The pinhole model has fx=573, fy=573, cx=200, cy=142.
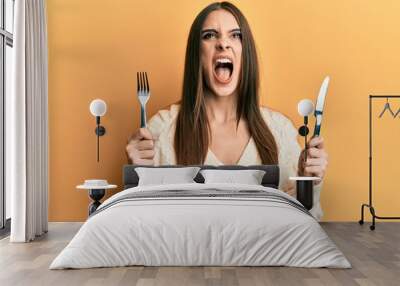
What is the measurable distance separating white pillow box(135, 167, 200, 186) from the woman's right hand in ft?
1.21

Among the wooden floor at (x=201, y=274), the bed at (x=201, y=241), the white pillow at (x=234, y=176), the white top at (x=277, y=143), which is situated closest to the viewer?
the wooden floor at (x=201, y=274)

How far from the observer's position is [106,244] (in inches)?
163

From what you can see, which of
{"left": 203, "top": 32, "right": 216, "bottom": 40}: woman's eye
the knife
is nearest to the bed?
the knife

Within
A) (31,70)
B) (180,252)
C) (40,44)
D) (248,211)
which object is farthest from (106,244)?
(40,44)

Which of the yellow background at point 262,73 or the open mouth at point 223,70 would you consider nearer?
the open mouth at point 223,70

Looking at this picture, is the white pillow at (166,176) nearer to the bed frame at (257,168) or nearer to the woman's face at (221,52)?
the bed frame at (257,168)

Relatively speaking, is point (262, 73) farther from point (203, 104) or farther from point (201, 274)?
point (201, 274)

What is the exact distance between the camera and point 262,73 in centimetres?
668

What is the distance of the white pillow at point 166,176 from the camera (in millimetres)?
5949

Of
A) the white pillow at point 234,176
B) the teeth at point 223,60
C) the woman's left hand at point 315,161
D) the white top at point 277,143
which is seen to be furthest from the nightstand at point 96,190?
the woman's left hand at point 315,161

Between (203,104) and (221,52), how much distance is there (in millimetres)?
626

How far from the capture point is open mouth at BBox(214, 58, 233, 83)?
21.5 feet

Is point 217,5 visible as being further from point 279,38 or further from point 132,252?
point 132,252

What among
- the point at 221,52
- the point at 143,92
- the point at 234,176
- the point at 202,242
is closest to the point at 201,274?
the point at 202,242
